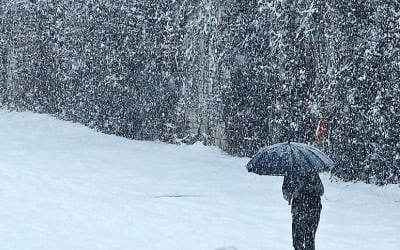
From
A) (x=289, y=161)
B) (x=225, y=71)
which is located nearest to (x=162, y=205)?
(x=289, y=161)

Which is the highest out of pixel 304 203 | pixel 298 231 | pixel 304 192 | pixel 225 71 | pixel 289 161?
pixel 225 71

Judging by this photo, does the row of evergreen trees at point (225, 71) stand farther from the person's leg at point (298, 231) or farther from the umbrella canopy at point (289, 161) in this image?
the umbrella canopy at point (289, 161)

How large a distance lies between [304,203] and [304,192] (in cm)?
14

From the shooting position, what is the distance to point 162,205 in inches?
481

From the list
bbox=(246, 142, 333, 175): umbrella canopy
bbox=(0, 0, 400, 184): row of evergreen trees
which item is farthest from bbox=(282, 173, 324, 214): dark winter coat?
bbox=(0, 0, 400, 184): row of evergreen trees

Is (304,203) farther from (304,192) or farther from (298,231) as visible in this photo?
(298,231)

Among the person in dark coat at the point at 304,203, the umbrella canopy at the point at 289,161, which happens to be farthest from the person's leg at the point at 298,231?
the umbrella canopy at the point at 289,161

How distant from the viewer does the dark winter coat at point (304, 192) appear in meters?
7.73

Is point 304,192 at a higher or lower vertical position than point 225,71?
lower

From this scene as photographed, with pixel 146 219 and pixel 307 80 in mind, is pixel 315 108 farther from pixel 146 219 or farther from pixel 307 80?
pixel 146 219

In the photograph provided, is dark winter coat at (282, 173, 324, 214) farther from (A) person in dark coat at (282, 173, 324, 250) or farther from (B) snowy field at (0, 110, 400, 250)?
(B) snowy field at (0, 110, 400, 250)

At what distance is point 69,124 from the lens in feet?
72.3

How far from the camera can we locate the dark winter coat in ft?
25.4

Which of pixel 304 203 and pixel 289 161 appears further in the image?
pixel 304 203
